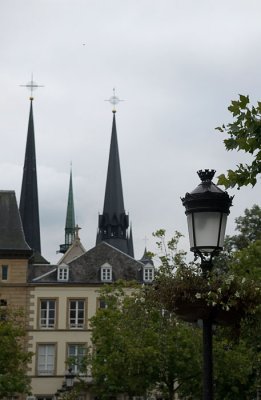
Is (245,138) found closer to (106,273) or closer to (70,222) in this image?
(106,273)

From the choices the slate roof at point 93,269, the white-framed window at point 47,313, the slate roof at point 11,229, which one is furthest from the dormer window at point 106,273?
the slate roof at point 11,229

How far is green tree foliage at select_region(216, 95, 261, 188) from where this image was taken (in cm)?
965

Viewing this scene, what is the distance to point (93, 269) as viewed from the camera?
6550 cm

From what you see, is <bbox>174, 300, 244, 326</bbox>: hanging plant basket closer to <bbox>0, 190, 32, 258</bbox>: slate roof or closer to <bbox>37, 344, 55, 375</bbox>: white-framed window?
<bbox>37, 344, 55, 375</bbox>: white-framed window

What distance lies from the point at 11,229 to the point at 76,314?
28.7ft

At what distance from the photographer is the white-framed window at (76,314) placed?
209 feet

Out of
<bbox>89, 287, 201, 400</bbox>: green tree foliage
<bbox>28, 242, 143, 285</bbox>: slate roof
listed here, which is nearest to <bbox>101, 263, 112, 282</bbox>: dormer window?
<bbox>28, 242, 143, 285</bbox>: slate roof

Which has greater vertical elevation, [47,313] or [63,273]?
[63,273]

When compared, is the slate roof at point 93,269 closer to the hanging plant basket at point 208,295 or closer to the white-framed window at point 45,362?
the white-framed window at point 45,362

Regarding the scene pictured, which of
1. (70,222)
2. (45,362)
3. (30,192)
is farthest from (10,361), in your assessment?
(70,222)

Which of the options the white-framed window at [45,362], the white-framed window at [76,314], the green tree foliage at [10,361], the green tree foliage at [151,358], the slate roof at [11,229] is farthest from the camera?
the slate roof at [11,229]

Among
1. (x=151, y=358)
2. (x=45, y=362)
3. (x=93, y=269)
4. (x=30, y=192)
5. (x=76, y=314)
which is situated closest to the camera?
(x=151, y=358)

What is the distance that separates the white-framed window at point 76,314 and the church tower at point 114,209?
3970cm

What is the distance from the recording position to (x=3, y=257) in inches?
2554
